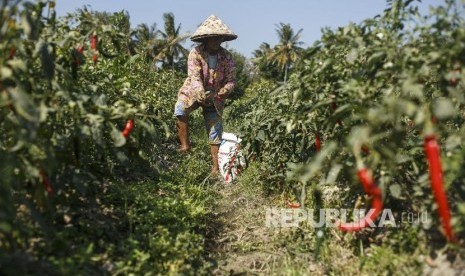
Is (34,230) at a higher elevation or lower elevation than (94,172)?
lower

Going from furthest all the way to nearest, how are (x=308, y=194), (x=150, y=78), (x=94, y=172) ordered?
(x=150, y=78)
(x=308, y=194)
(x=94, y=172)

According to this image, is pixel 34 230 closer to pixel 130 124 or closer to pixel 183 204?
pixel 130 124

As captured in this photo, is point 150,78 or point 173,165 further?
point 150,78

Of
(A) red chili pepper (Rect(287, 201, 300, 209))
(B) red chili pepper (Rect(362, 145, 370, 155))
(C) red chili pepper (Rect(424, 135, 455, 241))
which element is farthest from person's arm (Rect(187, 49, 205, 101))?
(C) red chili pepper (Rect(424, 135, 455, 241))

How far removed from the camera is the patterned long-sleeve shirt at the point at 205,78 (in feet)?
13.3

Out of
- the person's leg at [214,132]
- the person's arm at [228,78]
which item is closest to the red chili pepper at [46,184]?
the person's leg at [214,132]

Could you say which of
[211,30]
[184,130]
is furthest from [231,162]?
[211,30]

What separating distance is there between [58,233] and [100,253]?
0.77 ft

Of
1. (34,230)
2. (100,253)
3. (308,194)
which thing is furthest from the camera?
(308,194)

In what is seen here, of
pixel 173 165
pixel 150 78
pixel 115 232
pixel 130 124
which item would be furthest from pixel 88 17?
Answer: pixel 150 78

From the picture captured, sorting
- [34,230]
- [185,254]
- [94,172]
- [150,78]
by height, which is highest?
[150,78]

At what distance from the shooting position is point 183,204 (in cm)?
271

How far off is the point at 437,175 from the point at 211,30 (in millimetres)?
2790

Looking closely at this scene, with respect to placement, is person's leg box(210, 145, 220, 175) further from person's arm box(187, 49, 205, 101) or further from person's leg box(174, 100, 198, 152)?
person's arm box(187, 49, 205, 101)
